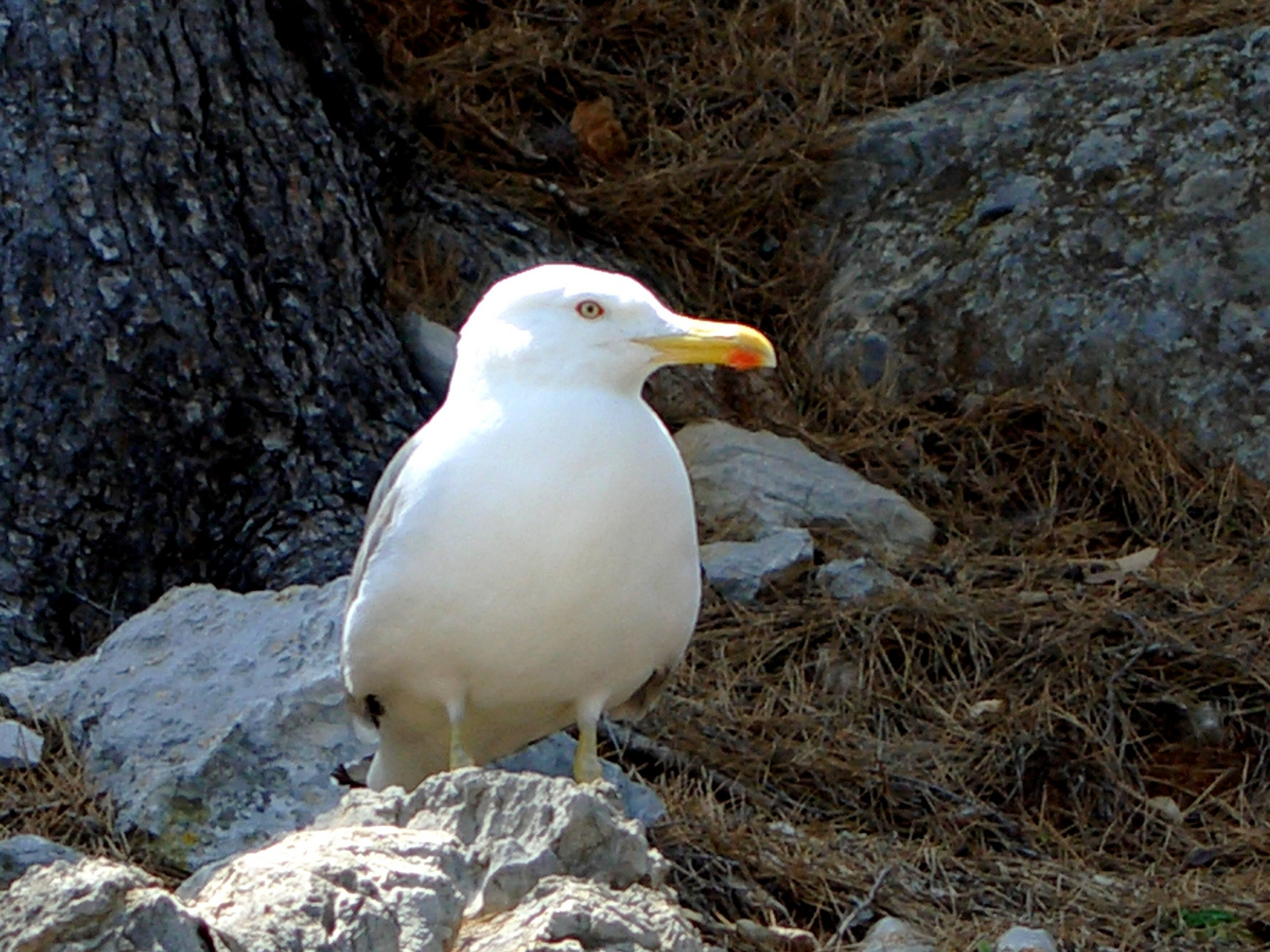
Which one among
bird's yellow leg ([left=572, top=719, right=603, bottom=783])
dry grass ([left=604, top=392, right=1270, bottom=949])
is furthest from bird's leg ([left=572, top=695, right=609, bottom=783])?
dry grass ([left=604, top=392, right=1270, bottom=949])

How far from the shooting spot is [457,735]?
4.00 metres

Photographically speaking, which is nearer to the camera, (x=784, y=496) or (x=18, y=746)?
(x=18, y=746)

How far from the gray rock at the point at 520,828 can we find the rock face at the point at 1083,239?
3.98m

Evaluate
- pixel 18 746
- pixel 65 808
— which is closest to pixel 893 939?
pixel 65 808

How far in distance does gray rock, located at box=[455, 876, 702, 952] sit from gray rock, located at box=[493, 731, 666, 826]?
1544 mm

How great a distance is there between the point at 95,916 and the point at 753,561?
359 centimetres

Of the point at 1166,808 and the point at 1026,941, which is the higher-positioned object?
the point at 1026,941

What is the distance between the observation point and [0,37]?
5.40 meters

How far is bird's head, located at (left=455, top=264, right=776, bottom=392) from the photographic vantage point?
3824mm

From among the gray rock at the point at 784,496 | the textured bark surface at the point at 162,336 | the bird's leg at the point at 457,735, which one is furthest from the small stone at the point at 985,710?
the bird's leg at the point at 457,735

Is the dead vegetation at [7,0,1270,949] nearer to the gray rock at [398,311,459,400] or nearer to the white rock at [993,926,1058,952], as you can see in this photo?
the white rock at [993,926,1058,952]

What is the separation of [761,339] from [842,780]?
1605 millimetres

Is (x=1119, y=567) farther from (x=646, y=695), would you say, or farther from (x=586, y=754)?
(x=586, y=754)

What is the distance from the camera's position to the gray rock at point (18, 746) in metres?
4.69
